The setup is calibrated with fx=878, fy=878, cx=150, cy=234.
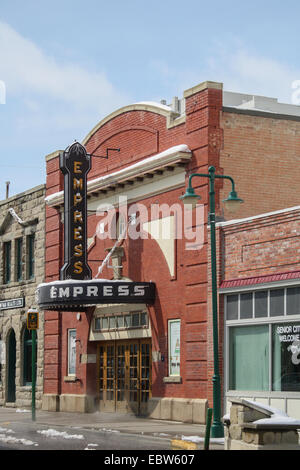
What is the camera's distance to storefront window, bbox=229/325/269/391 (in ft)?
78.7

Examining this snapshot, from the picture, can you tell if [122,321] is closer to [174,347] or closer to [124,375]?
[124,375]

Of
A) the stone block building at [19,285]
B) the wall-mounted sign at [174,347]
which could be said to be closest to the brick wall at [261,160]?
the wall-mounted sign at [174,347]

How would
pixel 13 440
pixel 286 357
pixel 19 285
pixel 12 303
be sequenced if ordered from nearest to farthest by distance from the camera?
pixel 13 440, pixel 286 357, pixel 19 285, pixel 12 303

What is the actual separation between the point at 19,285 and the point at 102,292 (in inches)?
442

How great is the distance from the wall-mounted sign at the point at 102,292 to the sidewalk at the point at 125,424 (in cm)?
389

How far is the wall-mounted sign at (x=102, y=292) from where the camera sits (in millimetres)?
28828

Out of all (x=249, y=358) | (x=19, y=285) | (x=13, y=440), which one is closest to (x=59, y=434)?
(x=13, y=440)

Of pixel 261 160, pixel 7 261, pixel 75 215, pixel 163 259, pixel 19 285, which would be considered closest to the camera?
pixel 261 160

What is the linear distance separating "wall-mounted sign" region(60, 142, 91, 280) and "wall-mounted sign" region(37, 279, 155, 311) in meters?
1.58

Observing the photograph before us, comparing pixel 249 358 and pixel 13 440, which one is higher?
pixel 249 358

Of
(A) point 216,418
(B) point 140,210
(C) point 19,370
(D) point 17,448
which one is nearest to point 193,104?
(B) point 140,210

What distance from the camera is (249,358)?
24.6 m

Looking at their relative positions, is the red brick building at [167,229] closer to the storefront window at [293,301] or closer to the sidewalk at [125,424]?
the sidewalk at [125,424]

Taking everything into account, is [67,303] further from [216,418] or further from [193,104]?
[216,418]
